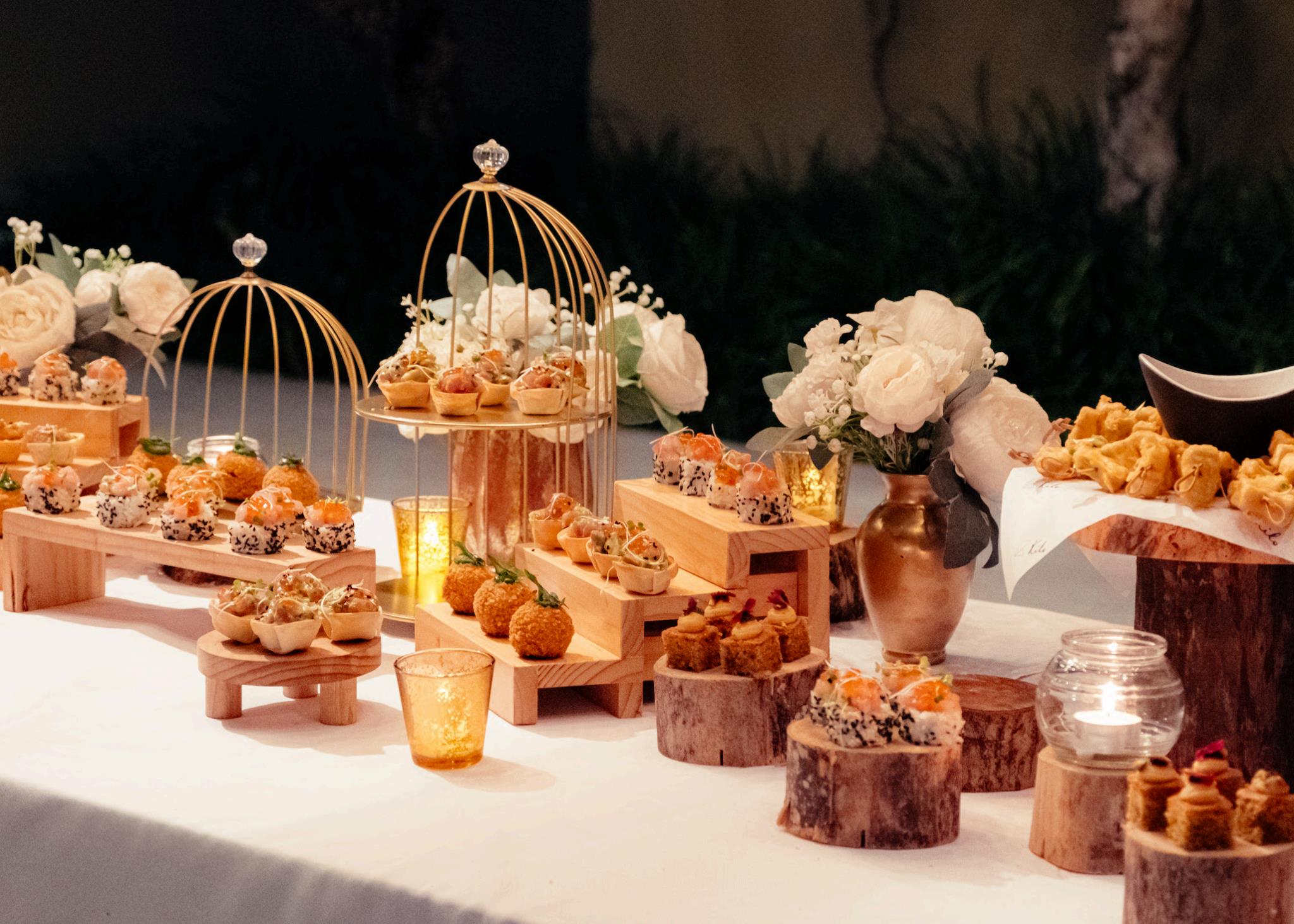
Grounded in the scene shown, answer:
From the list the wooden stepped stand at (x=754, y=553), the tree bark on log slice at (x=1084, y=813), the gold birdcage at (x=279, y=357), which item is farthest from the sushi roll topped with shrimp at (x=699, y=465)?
the tree bark on log slice at (x=1084, y=813)

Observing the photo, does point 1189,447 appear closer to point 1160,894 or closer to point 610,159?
point 1160,894

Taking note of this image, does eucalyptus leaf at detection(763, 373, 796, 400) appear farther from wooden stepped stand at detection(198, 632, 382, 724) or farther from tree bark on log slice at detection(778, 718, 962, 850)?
tree bark on log slice at detection(778, 718, 962, 850)

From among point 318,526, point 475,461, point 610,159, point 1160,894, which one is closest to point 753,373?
point 610,159

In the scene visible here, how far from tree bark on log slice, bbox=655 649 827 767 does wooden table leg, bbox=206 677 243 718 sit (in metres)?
0.68

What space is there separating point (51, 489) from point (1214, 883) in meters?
2.27

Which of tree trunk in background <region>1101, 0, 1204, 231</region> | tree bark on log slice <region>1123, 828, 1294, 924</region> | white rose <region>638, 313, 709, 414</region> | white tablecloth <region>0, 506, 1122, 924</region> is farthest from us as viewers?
tree trunk in background <region>1101, 0, 1204, 231</region>

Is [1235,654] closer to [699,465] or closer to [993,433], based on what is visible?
[993,433]

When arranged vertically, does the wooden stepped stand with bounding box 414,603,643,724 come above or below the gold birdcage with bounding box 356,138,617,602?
below

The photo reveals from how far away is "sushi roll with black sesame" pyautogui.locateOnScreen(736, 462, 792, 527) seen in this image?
9.10ft

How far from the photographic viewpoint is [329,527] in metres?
2.90

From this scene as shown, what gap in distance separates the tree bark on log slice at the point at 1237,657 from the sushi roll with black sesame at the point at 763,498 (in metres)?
0.72

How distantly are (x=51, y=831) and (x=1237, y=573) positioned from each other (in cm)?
→ 166

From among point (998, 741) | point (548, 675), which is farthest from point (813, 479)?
point (998, 741)

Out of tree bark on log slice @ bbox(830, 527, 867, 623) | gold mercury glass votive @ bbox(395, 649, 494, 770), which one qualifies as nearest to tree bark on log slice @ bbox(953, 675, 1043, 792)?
gold mercury glass votive @ bbox(395, 649, 494, 770)
